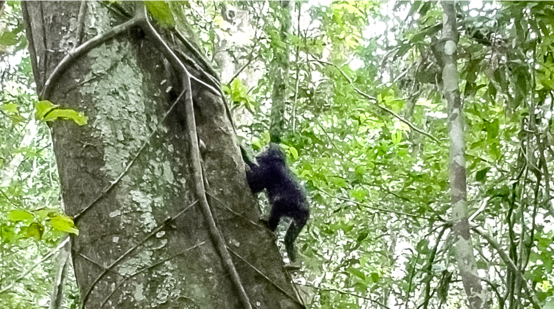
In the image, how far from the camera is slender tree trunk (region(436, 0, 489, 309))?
72 cm

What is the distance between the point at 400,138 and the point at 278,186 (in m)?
0.54

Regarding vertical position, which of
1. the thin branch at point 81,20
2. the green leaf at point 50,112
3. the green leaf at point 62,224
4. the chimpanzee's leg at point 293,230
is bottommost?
the green leaf at point 62,224

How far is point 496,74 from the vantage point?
1.00m

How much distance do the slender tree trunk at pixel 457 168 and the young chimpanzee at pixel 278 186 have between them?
302mm

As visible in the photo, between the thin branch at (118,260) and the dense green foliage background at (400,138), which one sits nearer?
the thin branch at (118,260)

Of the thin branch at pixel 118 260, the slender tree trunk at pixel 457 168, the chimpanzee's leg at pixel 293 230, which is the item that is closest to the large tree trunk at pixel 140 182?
the thin branch at pixel 118 260

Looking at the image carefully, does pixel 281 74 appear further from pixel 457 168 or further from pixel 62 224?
pixel 62 224

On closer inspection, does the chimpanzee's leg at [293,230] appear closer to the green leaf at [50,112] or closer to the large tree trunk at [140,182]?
the large tree trunk at [140,182]

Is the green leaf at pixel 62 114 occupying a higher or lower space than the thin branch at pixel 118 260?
higher

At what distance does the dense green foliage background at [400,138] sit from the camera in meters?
0.97

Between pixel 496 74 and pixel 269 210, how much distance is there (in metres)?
0.51

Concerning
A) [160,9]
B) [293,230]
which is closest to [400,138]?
[293,230]

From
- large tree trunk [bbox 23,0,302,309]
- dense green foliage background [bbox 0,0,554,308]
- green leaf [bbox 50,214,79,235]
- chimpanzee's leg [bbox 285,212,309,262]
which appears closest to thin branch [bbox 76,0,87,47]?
large tree trunk [bbox 23,0,302,309]

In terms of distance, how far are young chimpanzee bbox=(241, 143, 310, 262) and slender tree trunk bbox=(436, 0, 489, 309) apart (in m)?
0.30
